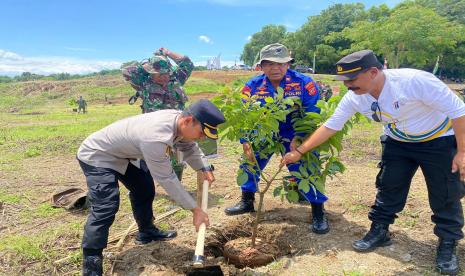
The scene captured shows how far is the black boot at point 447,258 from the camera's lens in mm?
3037

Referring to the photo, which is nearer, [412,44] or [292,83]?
[292,83]

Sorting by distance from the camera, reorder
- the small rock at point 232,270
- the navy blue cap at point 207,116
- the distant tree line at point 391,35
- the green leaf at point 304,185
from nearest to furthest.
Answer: the navy blue cap at point 207,116 < the green leaf at point 304,185 < the small rock at point 232,270 < the distant tree line at point 391,35

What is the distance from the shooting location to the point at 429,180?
3094 millimetres

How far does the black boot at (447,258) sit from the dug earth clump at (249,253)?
1.35m

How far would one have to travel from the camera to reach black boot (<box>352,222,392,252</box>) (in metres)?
3.40

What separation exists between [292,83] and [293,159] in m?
0.84

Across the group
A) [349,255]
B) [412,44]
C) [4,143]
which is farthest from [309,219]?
[412,44]

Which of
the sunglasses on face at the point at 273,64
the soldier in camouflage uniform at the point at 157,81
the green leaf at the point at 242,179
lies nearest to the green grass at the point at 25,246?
the green leaf at the point at 242,179

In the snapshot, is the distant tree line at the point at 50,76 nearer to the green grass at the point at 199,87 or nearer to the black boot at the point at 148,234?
the green grass at the point at 199,87

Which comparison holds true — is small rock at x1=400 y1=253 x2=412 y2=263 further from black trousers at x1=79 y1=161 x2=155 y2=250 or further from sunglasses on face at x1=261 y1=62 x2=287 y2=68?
black trousers at x1=79 y1=161 x2=155 y2=250

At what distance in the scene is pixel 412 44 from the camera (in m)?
24.1

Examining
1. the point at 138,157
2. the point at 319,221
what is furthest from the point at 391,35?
the point at 138,157

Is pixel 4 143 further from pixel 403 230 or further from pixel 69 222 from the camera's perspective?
pixel 403 230

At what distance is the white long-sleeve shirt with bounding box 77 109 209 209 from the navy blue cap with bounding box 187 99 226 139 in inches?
10.1
